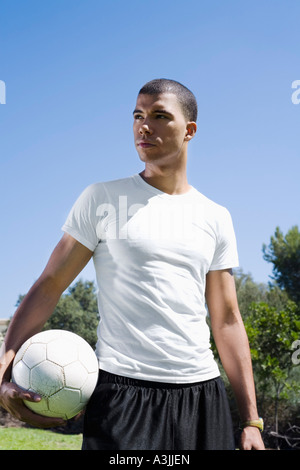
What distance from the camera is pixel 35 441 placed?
37.1ft

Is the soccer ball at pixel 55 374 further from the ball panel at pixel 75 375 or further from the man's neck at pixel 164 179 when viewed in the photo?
the man's neck at pixel 164 179

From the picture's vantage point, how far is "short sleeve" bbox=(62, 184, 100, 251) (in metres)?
2.14

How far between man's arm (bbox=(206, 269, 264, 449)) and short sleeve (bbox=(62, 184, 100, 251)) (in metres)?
0.59

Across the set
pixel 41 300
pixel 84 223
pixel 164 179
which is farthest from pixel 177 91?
pixel 41 300

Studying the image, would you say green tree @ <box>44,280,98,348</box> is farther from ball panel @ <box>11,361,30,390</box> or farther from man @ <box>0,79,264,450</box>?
ball panel @ <box>11,361,30,390</box>

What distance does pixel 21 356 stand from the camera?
1.99 meters

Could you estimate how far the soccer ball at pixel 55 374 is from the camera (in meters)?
1.93

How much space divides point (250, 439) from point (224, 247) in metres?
0.84

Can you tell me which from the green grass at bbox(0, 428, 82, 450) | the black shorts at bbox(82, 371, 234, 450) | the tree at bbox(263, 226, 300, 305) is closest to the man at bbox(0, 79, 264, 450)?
the black shorts at bbox(82, 371, 234, 450)

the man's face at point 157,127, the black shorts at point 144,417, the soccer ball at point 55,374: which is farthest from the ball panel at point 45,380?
the man's face at point 157,127

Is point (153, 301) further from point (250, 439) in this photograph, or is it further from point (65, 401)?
point (250, 439)

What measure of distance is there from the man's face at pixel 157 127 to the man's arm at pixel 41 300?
0.50m
